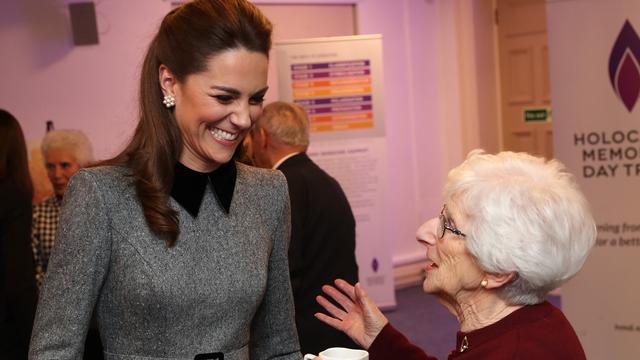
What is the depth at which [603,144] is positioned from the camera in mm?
4184

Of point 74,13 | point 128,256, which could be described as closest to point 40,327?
point 128,256

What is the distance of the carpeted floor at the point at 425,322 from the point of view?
599 cm

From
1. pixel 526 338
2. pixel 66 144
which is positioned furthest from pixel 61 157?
pixel 526 338

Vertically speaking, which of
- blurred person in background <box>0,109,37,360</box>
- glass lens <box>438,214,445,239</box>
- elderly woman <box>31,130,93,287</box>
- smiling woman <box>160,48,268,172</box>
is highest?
smiling woman <box>160,48,268,172</box>

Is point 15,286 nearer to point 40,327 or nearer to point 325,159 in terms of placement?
point 40,327

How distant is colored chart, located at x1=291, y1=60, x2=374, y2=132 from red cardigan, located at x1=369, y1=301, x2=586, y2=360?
4610mm

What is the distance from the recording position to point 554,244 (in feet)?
6.00

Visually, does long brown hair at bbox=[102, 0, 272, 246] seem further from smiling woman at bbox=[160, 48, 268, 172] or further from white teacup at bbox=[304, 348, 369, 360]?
white teacup at bbox=[304, 348, 369, 360]

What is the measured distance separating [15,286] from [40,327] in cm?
183

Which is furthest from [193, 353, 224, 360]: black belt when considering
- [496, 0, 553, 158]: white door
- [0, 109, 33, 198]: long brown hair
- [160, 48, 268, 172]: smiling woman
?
[496, 0, 553, 158]: white door

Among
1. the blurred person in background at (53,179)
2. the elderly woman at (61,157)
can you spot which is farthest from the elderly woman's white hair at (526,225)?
the elderly woman at (61,157)

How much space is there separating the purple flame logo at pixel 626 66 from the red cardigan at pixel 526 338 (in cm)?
246

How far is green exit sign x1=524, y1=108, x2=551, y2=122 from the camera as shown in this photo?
26.0 ft

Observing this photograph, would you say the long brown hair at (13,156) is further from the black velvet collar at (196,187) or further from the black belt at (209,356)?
the black belt at (209,356)
